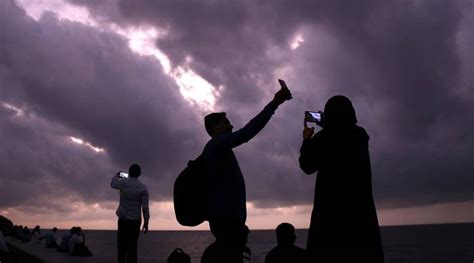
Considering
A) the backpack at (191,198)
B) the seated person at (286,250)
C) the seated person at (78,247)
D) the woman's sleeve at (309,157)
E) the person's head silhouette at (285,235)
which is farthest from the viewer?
the seated person at (78,247)

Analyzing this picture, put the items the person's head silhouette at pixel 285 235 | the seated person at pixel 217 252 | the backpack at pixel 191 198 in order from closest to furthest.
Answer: the seated person at pixel 217 252, the backpack at pixel 191 198, the person's head silhouette at pixel 285 235

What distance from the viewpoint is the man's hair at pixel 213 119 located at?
4.62m

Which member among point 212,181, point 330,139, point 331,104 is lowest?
point 212,181

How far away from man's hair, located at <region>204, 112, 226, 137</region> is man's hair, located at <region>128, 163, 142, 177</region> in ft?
14.5

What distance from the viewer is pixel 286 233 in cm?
532

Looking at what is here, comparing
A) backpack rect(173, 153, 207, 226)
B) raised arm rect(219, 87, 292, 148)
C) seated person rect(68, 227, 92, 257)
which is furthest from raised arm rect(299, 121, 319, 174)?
seated person rect(68, 227, 92, 257)

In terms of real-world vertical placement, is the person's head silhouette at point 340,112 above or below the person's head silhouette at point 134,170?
below

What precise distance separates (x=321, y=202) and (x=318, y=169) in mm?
278

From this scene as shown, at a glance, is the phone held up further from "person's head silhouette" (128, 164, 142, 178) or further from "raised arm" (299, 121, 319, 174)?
"person's head silhouette" (128, 164, 142, 178)

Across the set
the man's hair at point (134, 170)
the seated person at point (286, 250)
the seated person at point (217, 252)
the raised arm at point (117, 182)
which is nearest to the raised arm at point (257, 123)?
the seated person at point (217, 252)

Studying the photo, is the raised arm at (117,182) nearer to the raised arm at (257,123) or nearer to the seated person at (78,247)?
the raised arm at (257,123)

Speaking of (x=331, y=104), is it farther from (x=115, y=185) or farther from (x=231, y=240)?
(x=115, y=185)

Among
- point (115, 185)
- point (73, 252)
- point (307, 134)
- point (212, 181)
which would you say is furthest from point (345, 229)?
point (73, 252)

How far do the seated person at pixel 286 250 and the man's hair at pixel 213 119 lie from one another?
1.47m
